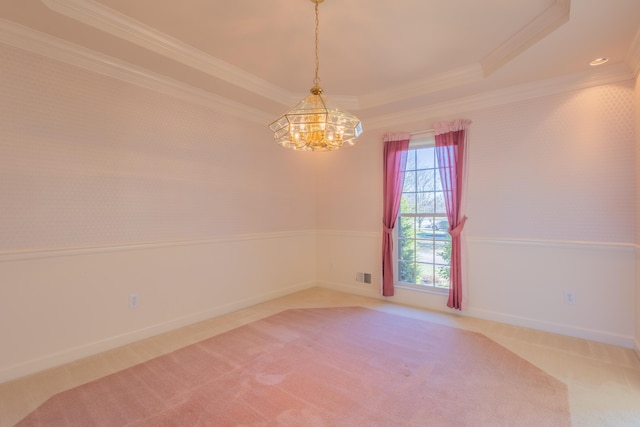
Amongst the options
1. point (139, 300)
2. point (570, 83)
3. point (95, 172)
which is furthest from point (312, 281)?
point (570, 83)

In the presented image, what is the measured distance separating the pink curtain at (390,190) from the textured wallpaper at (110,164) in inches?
68.8

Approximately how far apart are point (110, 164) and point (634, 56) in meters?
4.63

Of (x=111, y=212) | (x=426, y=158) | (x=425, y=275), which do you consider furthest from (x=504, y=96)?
(x=111, y=212)

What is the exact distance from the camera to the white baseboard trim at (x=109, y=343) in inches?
91.2

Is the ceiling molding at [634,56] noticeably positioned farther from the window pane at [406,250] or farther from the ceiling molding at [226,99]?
the window pane at [406,250]

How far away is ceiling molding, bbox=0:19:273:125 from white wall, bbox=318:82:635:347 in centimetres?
273

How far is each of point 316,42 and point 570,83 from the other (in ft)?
8.45

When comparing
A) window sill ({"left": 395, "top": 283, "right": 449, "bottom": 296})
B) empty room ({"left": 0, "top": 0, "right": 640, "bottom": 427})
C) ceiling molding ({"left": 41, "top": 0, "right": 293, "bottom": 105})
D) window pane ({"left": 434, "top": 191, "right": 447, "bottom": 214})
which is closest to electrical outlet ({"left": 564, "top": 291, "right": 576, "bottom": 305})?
empty room ({"left": 0, "top": 0, "right": 640, "bottom": 427})

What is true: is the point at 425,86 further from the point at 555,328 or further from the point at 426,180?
the point at 555,328

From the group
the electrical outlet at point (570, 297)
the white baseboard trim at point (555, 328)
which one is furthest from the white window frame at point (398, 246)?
the electrical outlet at point (570, 297)

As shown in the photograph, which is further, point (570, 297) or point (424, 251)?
point (424, 251)

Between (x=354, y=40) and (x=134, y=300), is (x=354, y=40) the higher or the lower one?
the higher one

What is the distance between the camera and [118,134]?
2.85m

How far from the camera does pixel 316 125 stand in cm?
212
